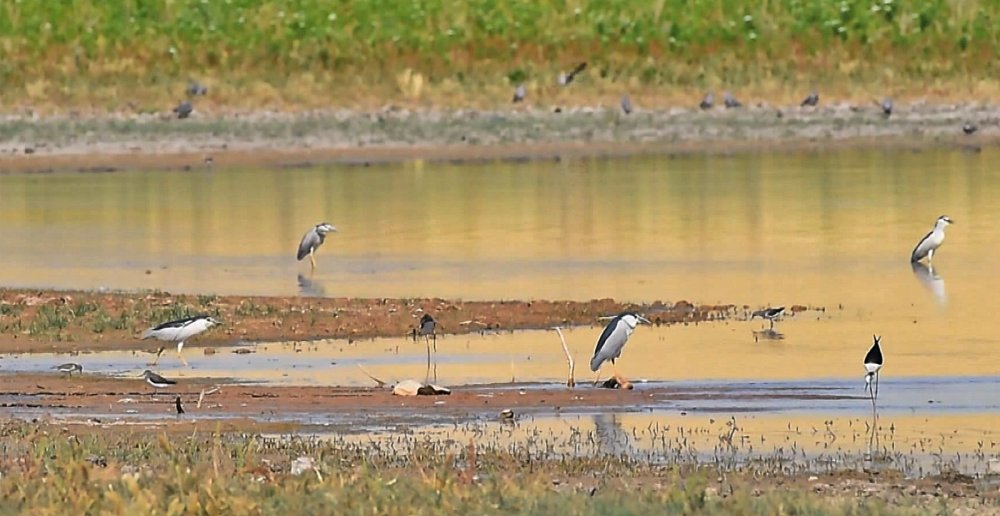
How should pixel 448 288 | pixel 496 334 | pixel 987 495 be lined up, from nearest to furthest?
pixel 987 495 < pixel 496 334 < pixel 448 288

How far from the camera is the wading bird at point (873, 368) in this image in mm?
13758

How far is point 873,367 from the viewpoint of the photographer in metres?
13.8

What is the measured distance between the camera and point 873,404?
1380 cm

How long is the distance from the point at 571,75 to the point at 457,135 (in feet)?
15.4

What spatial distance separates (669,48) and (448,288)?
25.3 metres

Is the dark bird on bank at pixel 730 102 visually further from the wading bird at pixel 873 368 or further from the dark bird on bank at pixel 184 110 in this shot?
the wading bird at pixel 873 368

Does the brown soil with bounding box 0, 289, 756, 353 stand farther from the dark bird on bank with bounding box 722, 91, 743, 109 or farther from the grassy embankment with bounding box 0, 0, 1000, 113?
the grassy embankment with bounding box 0, 0, 1000, 113

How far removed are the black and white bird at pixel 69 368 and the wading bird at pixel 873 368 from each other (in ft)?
17.9

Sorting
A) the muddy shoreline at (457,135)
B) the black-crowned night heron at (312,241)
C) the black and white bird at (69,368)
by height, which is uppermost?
the muddy shoreline at (457,135)

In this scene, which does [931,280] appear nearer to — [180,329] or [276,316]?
[276,316]

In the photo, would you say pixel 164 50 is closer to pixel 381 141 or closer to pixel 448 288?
pixel 381 141

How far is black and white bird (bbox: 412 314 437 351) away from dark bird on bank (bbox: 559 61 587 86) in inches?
1000

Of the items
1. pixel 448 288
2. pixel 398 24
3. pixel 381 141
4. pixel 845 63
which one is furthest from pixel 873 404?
pixel 398 24

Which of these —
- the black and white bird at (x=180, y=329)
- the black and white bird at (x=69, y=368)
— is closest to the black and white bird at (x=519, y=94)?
the black and white bird at (x=180, y=329)
